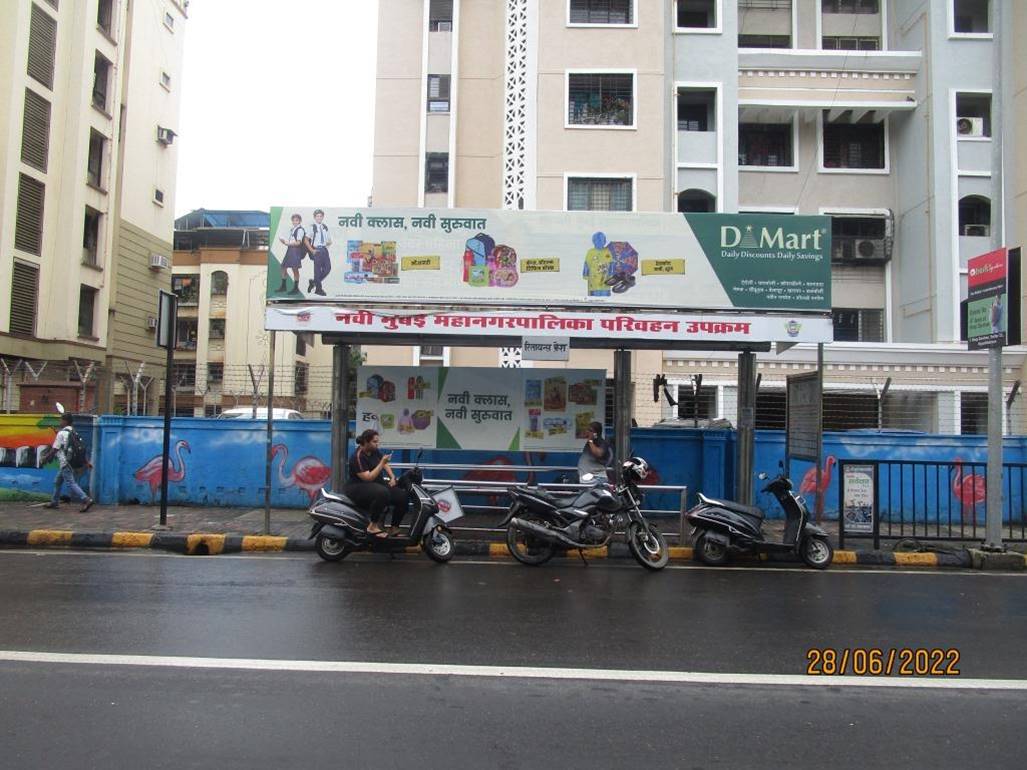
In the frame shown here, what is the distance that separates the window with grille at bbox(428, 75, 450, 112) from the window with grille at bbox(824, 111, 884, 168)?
12997mm

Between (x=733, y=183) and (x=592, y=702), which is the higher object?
(x=733, y=183)

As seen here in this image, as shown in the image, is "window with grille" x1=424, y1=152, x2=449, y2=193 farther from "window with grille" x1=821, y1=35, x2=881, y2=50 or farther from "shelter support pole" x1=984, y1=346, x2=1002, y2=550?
"shelter support pole" x1=984, y1=346, x2=1002, y2=550

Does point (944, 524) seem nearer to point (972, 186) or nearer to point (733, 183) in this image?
point (733, 183)

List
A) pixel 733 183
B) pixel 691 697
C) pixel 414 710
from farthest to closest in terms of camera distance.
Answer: pixel 733 183 → pixel 691 697 → pixel 414 710

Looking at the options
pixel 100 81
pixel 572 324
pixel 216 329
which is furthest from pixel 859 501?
pixel 216 329

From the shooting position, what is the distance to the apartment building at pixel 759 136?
870 inches

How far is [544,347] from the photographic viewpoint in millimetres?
10555

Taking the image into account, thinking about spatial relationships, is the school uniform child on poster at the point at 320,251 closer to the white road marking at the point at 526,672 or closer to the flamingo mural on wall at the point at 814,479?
the white road marking at the point at 526,672

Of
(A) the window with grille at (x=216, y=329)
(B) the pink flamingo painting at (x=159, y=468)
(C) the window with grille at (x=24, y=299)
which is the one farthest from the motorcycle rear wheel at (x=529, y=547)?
(A) the window with grille at (x=216, y=329)

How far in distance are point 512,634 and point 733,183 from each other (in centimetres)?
1995

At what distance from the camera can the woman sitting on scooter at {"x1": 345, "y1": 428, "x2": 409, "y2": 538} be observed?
9281mm

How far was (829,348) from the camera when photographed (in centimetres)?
2175

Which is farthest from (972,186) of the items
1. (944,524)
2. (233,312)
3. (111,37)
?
(233,312)

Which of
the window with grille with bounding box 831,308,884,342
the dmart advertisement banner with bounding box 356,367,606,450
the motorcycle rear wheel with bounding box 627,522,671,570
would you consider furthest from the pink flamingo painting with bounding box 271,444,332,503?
the window with grille with bounding box 831,308,884,342
